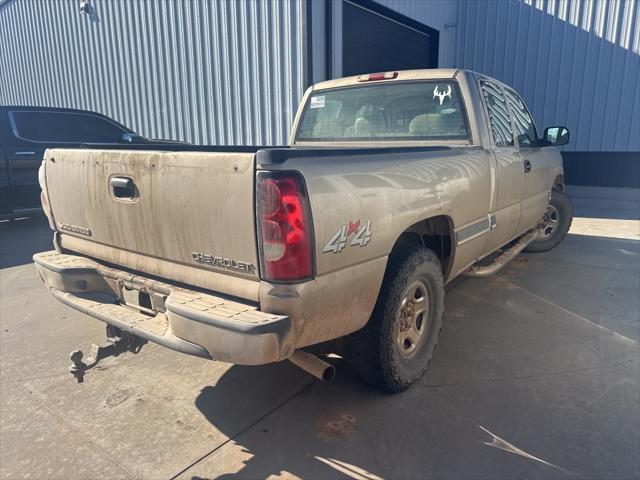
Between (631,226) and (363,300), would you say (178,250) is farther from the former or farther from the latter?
(631,226)

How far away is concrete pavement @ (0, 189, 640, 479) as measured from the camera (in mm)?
2314

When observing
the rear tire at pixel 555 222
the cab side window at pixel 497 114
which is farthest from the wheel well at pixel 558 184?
the cab side window at pixel 497 114

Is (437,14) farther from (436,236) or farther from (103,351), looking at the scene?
(103,351)

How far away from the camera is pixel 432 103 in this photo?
3.72 m

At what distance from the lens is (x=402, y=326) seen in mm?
2875

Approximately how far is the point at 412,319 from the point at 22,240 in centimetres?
678

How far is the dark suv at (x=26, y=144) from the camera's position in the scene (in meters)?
7.30

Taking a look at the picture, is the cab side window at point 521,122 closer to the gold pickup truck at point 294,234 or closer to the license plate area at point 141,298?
the gold pickup truck at point 294,234

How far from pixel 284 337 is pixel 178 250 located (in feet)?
2.50

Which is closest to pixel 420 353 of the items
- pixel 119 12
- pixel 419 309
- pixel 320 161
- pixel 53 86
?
pixel 419 309

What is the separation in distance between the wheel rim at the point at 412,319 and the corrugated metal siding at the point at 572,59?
398 inches

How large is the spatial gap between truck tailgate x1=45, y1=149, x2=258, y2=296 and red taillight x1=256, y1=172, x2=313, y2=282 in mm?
68

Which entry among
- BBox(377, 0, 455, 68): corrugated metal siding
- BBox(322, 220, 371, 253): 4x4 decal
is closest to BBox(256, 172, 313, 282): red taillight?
BBox(322, 220, 371, 253): 4x4 decal

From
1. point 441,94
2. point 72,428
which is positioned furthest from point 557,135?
point 72,428
